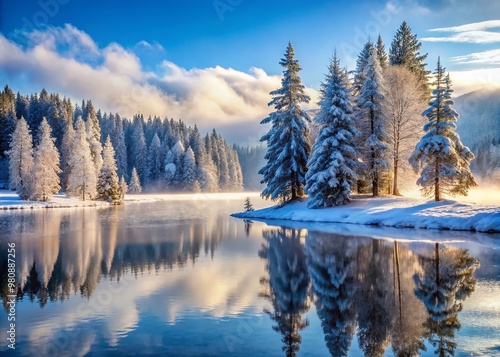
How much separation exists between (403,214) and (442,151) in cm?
541

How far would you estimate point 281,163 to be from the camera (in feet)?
137

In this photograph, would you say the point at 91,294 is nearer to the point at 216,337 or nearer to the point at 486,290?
the point at 216,337

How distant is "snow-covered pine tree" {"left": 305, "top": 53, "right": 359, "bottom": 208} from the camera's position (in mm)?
36031

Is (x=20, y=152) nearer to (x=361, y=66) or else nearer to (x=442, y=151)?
(x=361, y=66)

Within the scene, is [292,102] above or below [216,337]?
above

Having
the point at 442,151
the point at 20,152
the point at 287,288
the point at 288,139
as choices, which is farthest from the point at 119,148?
the point at 287,288

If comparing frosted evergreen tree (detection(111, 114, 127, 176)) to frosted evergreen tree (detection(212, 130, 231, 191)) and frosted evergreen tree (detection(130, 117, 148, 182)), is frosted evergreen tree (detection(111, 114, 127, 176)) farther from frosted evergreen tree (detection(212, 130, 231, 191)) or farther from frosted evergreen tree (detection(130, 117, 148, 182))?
frosted evergreen tree (detection(212, 130, 231, 191))

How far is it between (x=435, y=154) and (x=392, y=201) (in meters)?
5.77

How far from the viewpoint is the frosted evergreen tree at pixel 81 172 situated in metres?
68.6

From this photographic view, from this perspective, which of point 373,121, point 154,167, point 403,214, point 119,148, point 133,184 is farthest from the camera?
point 154,167

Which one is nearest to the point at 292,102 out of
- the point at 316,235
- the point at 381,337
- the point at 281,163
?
the point at 281,163

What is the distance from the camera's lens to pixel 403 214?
102ft

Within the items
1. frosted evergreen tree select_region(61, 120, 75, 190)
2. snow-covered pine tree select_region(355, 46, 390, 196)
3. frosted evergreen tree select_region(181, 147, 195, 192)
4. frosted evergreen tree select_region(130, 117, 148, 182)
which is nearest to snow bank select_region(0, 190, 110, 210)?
frosted evergreen tree select_region(61, 120, 75, 190)

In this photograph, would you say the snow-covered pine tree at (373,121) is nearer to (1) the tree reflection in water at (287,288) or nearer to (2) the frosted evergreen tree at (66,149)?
(1) the tree reflection in water at (287,288)
